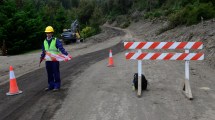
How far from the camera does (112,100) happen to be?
9.00 meters

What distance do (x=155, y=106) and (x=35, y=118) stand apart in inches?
112

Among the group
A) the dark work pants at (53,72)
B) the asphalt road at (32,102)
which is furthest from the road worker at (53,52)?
the asphalt road at (32,102)

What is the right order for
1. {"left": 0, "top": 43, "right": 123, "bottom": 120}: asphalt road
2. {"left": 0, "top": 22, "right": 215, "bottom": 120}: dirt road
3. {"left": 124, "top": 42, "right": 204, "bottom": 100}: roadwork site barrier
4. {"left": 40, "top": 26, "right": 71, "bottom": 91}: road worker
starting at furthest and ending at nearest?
{"left": 40, "top": 26, "right": 71, "bottom": 91}: road worker, {"left": 124, "top": 42, "right": 204, "bottom": 100}: roadwork site barrier, {"left": 0, "top": 43, "right": 123, "bottom": 120}: asphalt road, {"left": 0, "top": 22, "right": 215, "bottom": 120}: dirt road

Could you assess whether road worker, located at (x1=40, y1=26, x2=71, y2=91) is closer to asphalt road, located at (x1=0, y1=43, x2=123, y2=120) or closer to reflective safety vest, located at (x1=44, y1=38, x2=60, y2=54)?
reflective safety vest, located at (x1=44, y1=38, x2=60, y2=54)

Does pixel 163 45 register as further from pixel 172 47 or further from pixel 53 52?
pixel 53 52

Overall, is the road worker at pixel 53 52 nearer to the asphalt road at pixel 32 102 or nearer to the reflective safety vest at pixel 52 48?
the reflective safety vest at pixel 52 48

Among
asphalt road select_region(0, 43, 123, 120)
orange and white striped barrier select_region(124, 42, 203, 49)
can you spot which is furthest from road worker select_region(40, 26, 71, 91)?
orange and white striped barrier select_region(124, 42, 203, 49)

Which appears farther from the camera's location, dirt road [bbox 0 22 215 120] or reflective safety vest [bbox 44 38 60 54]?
reflective safety vest [bbox 44 38 60 54]

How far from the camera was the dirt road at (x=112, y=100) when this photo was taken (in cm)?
766

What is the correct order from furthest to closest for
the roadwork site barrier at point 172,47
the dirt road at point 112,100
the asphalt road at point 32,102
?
the roadwork site barrier at point 172,47
the asphalt road at point 32,102
the dirt road at point 112,100

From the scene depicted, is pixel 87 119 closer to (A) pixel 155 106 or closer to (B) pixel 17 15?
(A) pixel 155 106

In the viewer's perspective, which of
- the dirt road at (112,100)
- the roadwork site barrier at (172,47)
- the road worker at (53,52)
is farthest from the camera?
the road worker at (53,52)

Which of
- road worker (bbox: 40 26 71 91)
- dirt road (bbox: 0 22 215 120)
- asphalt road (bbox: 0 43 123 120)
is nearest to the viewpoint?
dirt road (bbox: 0 22 215 120)

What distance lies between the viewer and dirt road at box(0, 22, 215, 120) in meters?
7.66
